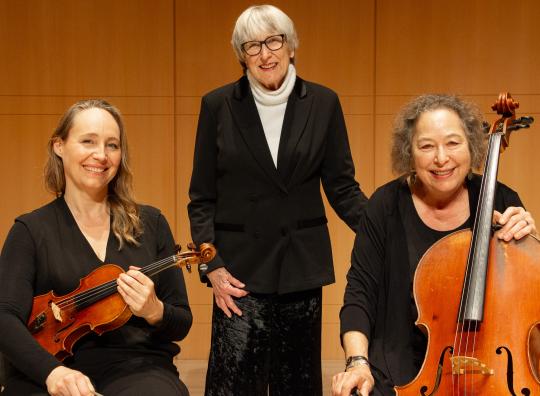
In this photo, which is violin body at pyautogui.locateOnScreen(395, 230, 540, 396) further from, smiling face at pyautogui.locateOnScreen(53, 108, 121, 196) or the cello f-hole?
smiling face at pyautogui.locateOnScreen(53, 108, 121, 196)

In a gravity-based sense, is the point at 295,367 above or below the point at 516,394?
below

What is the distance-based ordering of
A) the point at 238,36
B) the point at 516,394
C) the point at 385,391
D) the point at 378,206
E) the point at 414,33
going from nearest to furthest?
the point at 516,394
the point at 385,391
the point at 378,206
the point at 238,36
the point at 414,33

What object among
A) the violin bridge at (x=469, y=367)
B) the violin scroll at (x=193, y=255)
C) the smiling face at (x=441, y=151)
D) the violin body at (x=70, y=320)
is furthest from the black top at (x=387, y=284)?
the violin body at (x=70, y=320)

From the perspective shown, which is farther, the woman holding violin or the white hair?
the white hair

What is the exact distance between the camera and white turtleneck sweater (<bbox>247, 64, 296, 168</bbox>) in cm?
232

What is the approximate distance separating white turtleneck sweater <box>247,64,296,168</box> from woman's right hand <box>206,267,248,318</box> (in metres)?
0.39

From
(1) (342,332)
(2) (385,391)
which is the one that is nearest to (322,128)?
(1) (342,332)

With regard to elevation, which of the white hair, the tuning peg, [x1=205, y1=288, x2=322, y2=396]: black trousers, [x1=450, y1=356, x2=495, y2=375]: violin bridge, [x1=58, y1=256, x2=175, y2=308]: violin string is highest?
the white hair

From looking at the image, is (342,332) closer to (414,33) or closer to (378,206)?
(378,206)

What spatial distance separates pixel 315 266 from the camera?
2361 millimetres

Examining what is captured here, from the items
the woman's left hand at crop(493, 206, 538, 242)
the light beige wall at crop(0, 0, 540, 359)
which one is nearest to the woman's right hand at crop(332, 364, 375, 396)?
the woman's left hand at crop(493, 206, 538, 242)

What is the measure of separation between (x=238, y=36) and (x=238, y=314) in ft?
2.85

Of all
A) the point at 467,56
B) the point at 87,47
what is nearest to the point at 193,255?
the point at 87,47

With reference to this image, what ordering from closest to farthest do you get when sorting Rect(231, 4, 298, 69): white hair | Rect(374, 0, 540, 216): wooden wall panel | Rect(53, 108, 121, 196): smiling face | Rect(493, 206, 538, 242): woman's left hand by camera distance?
Rect(493, 206, 538, 242): woman's left hand < Rect(53, 108, 121, 196): smiling face < Rect(231, 4, 298, 69): white hair < Rect(374, 0, 540, 216): wooden wall panel
